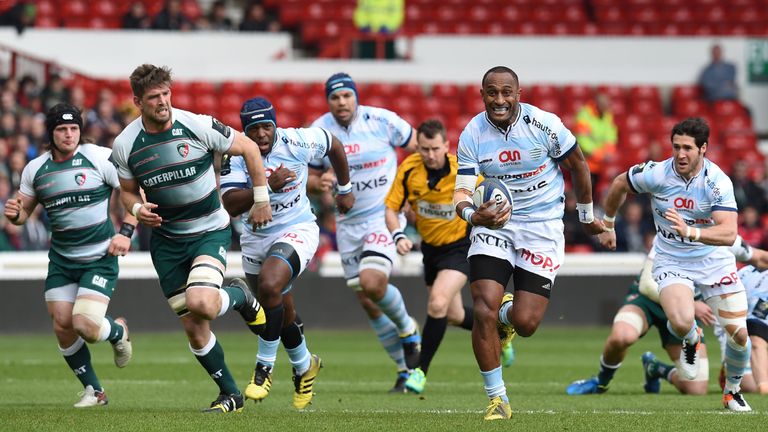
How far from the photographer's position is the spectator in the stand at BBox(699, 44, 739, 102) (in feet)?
94.5

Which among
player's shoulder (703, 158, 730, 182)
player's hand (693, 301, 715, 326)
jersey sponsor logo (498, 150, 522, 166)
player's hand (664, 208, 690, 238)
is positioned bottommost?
player's hand (693, 301, 715, 326)

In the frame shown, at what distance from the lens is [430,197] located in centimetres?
1260

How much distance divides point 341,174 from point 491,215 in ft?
8.96

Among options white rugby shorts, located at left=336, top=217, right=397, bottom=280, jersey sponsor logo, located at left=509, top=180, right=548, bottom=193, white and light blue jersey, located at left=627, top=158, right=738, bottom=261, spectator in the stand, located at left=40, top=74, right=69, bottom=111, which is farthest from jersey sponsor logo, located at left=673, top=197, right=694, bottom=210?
spectator in the stand, located at left=40, top=74, right=69, bottom=111

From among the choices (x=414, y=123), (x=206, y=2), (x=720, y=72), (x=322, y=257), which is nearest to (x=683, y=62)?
(x=720, y=72)

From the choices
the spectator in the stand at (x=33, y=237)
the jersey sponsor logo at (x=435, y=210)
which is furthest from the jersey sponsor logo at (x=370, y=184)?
the spectator in the stand at (x=33, y=237)

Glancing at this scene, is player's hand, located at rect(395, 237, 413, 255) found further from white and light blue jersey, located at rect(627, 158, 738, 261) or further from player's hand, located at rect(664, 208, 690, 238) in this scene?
player's hand, located at rect(664, 208, 690, 238)

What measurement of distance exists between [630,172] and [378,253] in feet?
9.65

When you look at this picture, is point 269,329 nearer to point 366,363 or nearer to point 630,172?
point 630,172

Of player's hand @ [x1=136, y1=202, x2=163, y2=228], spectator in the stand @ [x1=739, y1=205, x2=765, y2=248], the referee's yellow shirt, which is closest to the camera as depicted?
player's hand @ [x1=136, y1=202, x2=163, y2=228]

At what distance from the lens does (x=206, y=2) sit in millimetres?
29938

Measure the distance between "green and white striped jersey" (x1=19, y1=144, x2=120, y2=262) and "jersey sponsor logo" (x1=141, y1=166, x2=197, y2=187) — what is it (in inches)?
52.9

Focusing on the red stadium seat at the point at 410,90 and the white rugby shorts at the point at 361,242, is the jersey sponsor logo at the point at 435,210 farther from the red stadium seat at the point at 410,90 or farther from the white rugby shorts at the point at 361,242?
the red stadium seat at the point at 410,90

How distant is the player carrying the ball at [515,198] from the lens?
361 inches
